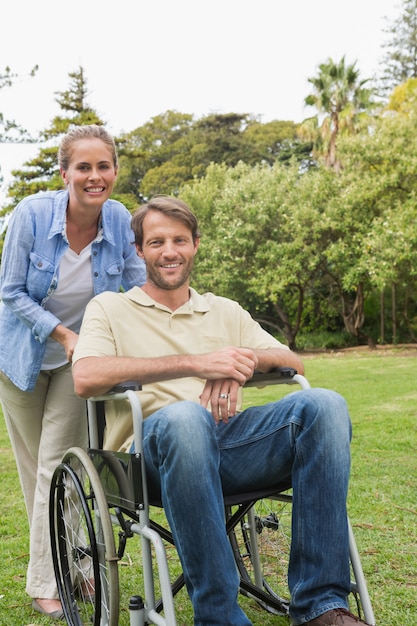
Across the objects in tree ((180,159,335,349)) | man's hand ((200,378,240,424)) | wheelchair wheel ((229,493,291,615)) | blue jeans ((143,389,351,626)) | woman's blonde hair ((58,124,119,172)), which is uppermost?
tree ((180,159,335,349))

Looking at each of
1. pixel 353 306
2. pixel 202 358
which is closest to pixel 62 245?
pixel 202 358

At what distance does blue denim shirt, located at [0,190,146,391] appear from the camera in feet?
8.61

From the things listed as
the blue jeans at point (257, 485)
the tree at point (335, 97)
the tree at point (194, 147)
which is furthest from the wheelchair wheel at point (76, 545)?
the tree at point (194, 147)

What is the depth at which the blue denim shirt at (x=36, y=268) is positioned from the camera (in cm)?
262

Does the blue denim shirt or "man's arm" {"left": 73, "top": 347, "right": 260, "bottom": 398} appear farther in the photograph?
the blue denim shirt

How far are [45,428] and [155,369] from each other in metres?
0.84

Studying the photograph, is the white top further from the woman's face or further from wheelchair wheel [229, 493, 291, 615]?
wheelchair wheel [229, 493, 291, 615]

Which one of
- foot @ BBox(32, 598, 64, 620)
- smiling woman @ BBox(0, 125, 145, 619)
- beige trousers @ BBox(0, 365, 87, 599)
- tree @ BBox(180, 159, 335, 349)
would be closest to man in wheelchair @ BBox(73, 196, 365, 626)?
smiling woman @ BBox(0, 125, 145, 619)

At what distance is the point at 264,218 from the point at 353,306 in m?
3.10

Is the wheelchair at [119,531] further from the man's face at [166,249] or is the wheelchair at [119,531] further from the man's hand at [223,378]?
the man's face at [166,249]

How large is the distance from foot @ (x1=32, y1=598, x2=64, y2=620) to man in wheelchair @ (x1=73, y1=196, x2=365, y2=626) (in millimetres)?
864

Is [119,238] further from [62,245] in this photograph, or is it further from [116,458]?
[116,458]

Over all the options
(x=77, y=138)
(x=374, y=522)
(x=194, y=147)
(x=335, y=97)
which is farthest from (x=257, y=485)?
(x=194, y=147)

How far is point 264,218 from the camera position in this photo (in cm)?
1691
